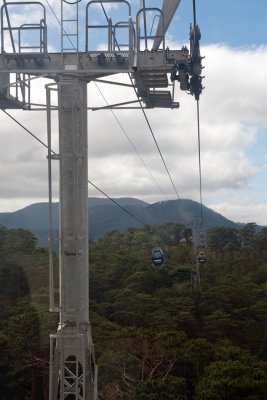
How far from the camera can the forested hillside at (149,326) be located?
12.8 m

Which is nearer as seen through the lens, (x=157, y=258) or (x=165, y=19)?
(x=165, y=19)

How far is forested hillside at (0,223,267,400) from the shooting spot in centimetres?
1279

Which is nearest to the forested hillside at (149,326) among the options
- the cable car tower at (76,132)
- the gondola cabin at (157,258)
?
the gondola cabin at (157,258)

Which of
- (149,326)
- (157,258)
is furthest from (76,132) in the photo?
(149,326)

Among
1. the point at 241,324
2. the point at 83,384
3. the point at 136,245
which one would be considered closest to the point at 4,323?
the point at 241,324

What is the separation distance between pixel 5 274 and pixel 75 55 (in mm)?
19180

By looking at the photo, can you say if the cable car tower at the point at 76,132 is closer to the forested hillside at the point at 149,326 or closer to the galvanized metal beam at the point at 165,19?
the galvanized metal beam at the point at 165,19

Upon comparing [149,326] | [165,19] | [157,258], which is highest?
[165,19]

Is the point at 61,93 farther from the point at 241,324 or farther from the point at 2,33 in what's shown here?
the point at 241,324

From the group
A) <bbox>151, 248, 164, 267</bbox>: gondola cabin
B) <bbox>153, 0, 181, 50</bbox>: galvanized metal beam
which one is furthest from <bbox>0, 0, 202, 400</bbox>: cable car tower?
<bbox>151, 248, 164, 267</bbox>: gondola cabin

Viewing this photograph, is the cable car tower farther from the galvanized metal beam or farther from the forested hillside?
the forested hillside

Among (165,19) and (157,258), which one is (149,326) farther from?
(165,19)

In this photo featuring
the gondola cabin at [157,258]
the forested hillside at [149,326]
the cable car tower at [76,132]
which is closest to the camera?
the cable car tower at [76,132]

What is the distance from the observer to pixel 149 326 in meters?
17.9
